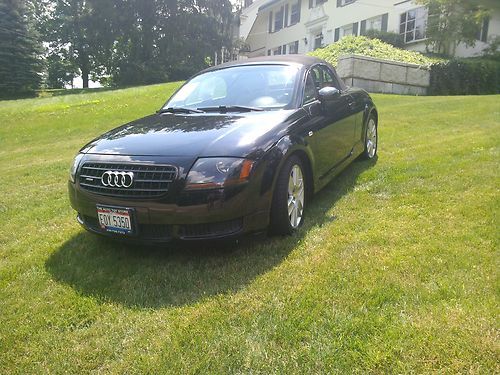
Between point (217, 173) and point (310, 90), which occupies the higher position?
point (310, 90)

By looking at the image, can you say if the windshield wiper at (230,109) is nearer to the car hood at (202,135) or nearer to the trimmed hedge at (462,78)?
the car hood at (202,135)

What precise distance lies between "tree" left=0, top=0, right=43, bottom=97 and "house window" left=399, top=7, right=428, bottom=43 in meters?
22.4

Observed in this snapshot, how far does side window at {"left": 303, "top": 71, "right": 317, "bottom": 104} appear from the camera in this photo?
4.06m

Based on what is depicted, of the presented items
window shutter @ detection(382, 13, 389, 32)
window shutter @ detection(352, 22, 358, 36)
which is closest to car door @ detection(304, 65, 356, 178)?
window shutter @ detection(382, 13, 389, 32)

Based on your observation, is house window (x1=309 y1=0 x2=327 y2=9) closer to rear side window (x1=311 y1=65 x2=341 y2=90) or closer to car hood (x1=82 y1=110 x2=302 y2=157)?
rear side window (x1=311 y1=65 x2=341 y2=90)

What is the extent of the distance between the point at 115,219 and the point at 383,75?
48.3 feet

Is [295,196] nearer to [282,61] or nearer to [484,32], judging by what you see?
[282,61]

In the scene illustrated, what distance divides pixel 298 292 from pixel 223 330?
545mm

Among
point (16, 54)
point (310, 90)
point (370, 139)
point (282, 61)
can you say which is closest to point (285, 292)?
point (310, 90)

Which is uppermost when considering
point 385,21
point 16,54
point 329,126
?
point 385,21

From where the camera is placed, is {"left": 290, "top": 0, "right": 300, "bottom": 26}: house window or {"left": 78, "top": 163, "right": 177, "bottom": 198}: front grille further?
{"left": 290, "top": 0, "right": 300, "bottom": 26}: house window

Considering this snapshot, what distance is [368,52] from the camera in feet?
58.0

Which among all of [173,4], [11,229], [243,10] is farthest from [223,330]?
[243,10]

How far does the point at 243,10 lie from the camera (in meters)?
41.7
